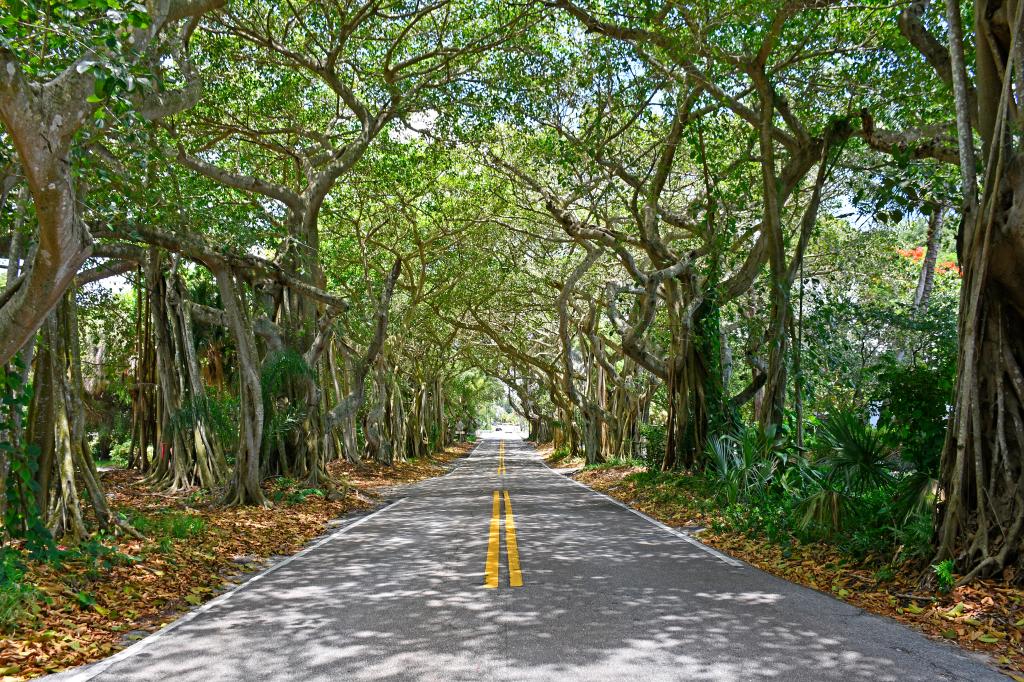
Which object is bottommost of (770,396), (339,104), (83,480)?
(83,480)

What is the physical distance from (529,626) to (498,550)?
12.5 ft

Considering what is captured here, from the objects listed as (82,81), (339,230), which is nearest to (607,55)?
(82,81)

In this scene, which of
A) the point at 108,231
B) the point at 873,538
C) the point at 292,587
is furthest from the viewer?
the point at 108,231

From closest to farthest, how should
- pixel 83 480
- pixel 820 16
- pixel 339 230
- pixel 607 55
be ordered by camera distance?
pixel 83 480, pixel 820 16, pixel 607 55, pixel 339 230

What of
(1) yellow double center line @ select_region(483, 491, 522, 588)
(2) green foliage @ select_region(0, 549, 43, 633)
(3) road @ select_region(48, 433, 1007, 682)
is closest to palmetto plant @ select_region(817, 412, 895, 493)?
(3) road @ select_region(48, 433, 1007, 682)

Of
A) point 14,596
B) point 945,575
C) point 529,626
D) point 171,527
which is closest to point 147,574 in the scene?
point 14,596

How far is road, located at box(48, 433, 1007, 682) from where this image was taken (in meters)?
4.80

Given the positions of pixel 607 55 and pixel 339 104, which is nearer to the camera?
pixel 607 55

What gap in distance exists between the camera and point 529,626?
5762 mm

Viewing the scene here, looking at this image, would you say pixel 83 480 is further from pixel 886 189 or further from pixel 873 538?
pixel 886 189

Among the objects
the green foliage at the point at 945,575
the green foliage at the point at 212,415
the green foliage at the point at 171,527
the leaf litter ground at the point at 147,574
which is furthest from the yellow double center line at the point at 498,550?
the green foliage at the point at 212,415

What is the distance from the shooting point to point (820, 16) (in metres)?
12.2

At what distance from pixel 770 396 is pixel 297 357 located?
29.9 feet

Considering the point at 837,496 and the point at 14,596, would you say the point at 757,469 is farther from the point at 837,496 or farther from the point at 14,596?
the point at 14,596
